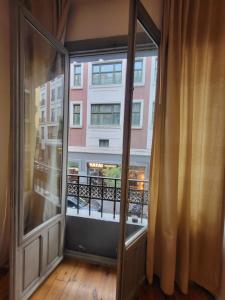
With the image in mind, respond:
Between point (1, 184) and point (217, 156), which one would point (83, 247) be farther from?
point (217, 156)

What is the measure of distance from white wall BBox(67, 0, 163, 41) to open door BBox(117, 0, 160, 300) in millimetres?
444

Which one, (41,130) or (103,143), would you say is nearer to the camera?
(41,130)

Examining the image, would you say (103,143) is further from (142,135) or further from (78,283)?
(78,283)

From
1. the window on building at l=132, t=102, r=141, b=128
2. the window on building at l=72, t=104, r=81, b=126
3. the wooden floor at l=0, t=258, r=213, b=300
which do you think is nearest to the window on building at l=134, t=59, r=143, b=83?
the window on building at l=132, t=102, r=141, b=128

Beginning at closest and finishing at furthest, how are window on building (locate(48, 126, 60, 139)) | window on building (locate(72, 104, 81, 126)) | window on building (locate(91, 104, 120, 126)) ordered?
window on building (locate(48, 126, 60, 139))
window on building (locate(91, 104, 120, 126))
window on building (locate(72, 104, 81, 126))

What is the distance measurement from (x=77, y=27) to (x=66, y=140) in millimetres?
1158

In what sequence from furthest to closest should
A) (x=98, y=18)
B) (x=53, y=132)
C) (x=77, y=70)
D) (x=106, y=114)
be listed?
(x=77, y=70) → (x=106, y=114) → (x=53, y=132) → (x=98, y=18)

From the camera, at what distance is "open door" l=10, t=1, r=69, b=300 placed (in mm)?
1375

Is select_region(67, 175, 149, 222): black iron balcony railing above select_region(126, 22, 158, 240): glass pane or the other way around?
the other way around

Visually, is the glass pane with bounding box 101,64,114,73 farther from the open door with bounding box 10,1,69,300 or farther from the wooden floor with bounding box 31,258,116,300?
the wooden floor with bounding box 31,258,116,300

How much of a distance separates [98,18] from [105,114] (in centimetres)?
247

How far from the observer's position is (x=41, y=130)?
6.06ft

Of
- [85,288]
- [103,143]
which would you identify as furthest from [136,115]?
[103,143]

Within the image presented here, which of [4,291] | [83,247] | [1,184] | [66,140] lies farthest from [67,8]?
[4,291]
